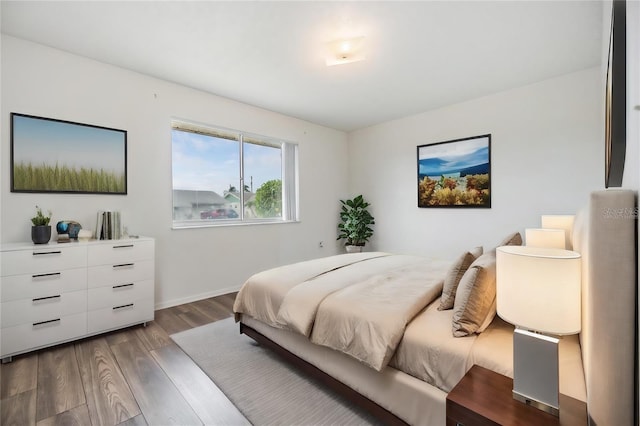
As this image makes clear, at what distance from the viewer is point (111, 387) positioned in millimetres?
1830

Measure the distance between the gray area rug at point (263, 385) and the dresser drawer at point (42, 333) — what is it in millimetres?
775

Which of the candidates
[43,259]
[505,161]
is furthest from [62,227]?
[505,161]

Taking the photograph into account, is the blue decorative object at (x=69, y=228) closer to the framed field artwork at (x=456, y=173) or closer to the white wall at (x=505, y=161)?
the white wall at (x=505, y=161)

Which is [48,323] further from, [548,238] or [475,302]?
[548,238]

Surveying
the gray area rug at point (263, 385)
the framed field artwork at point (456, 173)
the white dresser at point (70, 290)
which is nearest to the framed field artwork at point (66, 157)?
the white dresser at point (70, 290)

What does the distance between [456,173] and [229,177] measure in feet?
11.0

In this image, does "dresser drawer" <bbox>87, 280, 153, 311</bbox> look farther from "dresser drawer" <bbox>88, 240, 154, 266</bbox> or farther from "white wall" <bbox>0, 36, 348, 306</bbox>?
"white wall" <bbox>0, 36, 348, 306</bbox>

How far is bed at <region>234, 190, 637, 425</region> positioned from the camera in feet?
2.60

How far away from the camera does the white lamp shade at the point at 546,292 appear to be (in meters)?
0.91

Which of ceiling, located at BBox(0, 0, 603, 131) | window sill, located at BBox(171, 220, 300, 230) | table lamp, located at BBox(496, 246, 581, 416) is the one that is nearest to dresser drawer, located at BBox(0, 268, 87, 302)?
window sill, located at BBox(171, 220, 300, 230)

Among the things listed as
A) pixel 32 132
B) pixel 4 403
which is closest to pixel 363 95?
pixel 32 132

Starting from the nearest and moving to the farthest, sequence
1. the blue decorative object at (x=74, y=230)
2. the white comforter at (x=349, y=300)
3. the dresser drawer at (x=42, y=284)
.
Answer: the white comforter at (x=349, y=300) < the dresser drawer at (x=42, y=284) < the blue decorative object at (x=74, y=230)

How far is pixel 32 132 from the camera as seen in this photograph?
2521 mm

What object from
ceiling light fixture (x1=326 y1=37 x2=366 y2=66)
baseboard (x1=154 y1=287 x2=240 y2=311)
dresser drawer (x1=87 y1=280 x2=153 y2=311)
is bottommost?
baseboard (x1=154 y1=287 x2=240 y2=311)
